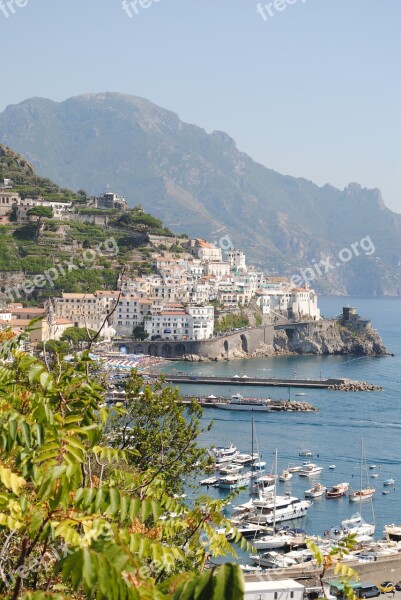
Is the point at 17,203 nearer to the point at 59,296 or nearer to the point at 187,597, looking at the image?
the point at 59,296

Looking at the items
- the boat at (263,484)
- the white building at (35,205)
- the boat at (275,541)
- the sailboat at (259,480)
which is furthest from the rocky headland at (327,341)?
the boat at (275,541)

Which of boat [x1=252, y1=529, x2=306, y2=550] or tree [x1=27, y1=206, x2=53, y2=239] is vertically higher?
tree [x1=27, y1=206, x2=53, y2=239]

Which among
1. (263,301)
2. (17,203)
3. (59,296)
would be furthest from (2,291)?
(263,301)

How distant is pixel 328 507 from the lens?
84.0 feet

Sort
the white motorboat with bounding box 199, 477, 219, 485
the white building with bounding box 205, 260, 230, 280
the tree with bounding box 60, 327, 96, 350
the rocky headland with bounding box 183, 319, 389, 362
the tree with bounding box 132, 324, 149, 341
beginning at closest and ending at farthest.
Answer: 1. the white motorboat with bounding box 199, 477, 219, 485
2. the tree with bounding box 60, 327, 96, 350
3. the tree with bounding box 132, 324, 149, 341
4. the rocky headland with bounding box 183, 319, 389, 362
5. the white building with bounding box 205, 260, 230, 280

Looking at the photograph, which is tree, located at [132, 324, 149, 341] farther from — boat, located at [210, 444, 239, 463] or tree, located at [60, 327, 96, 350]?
boat, located at [210, 444, 239, 463]

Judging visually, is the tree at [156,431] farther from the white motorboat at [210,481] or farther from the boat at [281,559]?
the white motorboat at [210,481]

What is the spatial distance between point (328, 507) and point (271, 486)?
157 centimetres

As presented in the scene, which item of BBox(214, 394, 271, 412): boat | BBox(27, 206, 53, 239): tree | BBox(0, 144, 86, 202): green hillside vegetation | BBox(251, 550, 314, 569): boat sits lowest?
BBox(251, 550, 314, 569): boat

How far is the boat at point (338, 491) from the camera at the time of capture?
26281 mm

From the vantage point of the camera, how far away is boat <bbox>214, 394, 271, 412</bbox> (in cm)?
4150

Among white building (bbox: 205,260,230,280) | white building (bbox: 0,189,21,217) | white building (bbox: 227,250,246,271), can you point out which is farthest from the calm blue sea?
white building (bbox: 0,189,21,217)

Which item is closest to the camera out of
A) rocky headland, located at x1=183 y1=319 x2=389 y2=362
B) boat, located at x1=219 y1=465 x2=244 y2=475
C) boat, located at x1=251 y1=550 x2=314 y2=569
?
boat, located at x1=251 y1=550 x2=314 y2=569

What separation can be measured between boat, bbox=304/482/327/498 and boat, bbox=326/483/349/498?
0.54 feet
